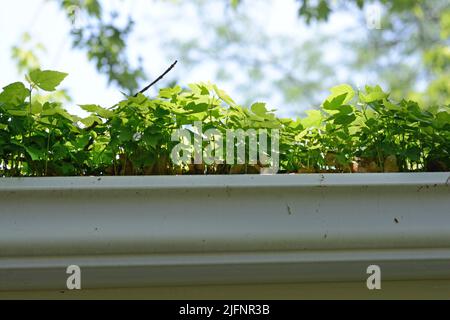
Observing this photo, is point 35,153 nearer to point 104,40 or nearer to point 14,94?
point 14,94

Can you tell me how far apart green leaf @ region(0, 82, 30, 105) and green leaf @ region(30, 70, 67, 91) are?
0.6 inches

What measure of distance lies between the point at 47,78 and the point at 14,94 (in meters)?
0.04

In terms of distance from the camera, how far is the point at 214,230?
43 cm

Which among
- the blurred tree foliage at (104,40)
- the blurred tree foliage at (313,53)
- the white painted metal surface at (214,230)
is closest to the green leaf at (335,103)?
the white painted metal surface at (214,230)

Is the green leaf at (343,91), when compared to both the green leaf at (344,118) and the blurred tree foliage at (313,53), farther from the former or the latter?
the blurred tree foliage at (313,53)

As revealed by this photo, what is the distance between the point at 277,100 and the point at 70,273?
367 inches

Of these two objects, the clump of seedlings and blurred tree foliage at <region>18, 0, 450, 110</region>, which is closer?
the clump of seedlings

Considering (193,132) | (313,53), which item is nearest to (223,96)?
(193,132)

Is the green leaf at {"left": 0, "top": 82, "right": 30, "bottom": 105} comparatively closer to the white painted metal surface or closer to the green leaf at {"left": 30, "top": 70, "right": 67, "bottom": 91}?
the green leaf at {"left": 30, "top": 70, "right": 67, "bottom": 91}

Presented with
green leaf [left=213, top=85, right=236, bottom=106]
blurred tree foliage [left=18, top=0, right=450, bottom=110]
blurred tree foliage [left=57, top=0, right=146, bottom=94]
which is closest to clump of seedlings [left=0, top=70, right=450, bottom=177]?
green leaf [left=213, top=85, right=236, bottom=106]

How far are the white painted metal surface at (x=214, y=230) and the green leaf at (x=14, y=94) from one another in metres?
0.14

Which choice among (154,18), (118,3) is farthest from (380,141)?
(154,18)

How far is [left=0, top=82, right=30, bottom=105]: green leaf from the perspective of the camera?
0.55 metres
